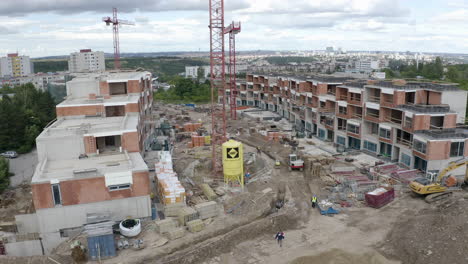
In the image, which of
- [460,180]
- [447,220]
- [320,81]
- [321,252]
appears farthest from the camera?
[320,81]

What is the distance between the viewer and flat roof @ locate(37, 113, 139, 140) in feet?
105

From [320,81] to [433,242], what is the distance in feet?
116

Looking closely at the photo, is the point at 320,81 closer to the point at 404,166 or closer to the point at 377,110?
the point at 377,110

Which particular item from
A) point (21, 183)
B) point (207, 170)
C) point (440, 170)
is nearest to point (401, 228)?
point (440, 170)

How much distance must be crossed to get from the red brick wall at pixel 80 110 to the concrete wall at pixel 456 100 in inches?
1444

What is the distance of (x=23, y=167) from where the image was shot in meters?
46.3

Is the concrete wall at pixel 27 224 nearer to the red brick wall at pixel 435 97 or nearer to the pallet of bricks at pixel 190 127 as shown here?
the pallet of bricks at pixel 190 127

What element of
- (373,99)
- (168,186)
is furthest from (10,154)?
(373,99)

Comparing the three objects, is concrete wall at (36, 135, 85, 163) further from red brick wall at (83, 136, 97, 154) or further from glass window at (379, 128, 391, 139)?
glass window at (379, 128, 391, 139)

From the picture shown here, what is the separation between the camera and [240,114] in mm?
79438

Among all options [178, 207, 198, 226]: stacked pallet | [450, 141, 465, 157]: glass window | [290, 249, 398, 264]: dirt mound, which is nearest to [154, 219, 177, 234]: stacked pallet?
[178, 207, 198, 226]: stacked pallet

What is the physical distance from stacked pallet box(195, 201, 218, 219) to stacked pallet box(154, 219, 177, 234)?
2275 mm

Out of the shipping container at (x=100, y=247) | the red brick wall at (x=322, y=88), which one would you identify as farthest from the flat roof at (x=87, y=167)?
the red brick wall at (x=322, y=88)

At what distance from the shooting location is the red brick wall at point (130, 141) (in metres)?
33.0
